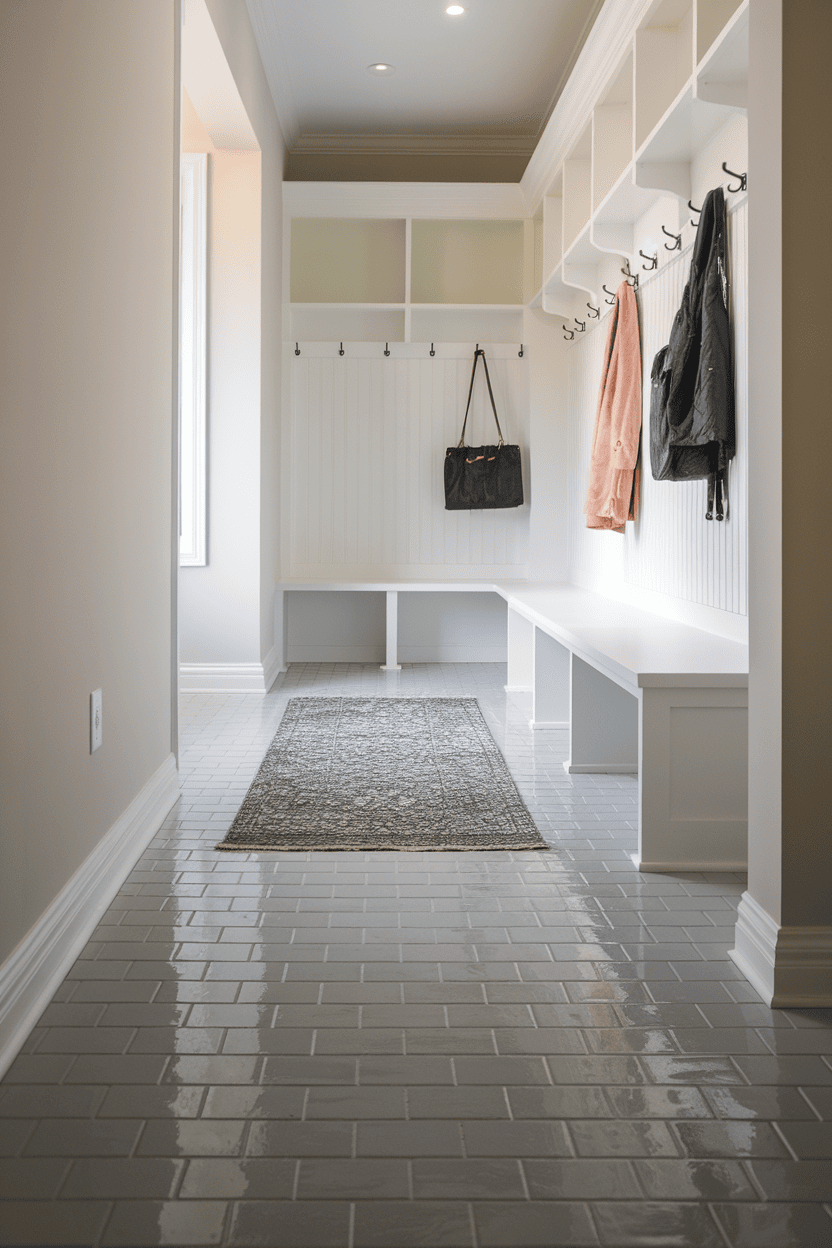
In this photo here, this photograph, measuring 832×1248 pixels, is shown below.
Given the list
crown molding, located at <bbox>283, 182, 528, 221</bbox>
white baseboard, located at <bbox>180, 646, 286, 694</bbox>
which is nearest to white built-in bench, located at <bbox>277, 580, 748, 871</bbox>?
white baseboard, located at <bbox>180, 646, 286, 694</bbox>

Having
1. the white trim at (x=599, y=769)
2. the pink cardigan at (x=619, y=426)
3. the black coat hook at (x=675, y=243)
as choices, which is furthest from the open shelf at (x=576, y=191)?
the white trim at (x=599, y=769)

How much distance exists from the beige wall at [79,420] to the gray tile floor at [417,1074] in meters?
0.29

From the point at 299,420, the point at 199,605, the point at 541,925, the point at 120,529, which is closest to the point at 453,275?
the point at 299,420

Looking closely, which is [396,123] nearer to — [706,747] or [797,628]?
[706,747]

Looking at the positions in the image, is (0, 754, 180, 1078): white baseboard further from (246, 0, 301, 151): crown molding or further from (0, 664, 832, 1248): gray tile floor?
(246, 0, 301, 151): crown molding

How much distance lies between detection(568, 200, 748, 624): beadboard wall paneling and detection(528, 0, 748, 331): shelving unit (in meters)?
0.19

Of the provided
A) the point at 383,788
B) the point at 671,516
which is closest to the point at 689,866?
the point at 383,788

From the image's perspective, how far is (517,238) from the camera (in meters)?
5.88

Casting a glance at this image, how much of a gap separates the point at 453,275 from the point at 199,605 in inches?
99.0

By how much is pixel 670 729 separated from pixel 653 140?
1.81m

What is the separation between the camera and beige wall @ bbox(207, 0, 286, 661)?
4301mm

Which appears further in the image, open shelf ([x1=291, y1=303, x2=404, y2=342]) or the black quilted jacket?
→ open shelf ([x1=291, y1=303, x2=404, y2=342])

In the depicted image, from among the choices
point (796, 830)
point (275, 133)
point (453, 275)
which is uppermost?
point (275, 133)

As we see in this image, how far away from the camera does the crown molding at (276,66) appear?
4.32 meters
